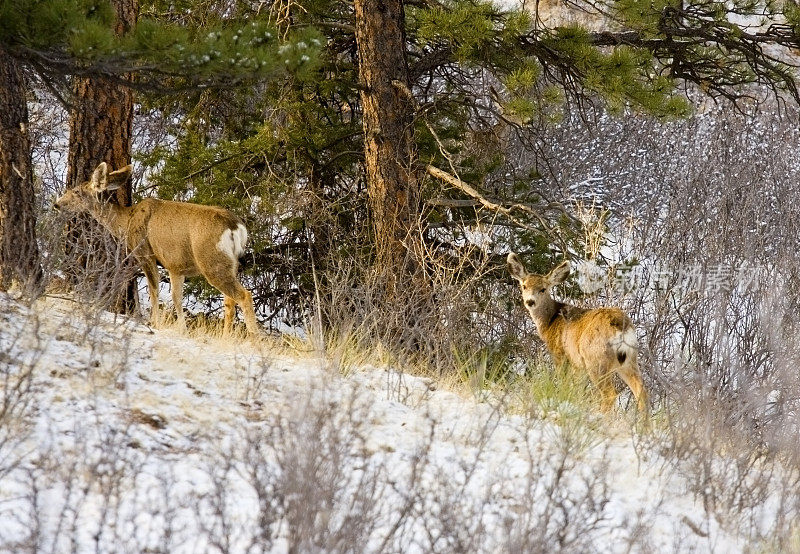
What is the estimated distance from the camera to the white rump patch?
9.62m

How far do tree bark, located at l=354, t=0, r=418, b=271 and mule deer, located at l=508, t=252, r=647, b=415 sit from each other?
1.29 m

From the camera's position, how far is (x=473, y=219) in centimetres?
1155

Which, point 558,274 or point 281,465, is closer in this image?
point 281,465

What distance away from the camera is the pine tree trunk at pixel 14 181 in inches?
329

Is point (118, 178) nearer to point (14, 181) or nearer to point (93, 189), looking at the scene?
point (93, 189)

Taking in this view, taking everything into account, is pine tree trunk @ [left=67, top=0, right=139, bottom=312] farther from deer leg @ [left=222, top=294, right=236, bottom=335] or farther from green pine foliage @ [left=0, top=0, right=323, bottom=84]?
green pine foliage @ [left=0, top=0, right=323, bottom=84]

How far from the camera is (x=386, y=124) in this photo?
10.0 metres

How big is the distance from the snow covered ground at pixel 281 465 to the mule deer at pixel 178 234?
223cm

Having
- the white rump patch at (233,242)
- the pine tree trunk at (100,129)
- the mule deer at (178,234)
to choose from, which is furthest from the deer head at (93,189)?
the white rump patch at (233,242)

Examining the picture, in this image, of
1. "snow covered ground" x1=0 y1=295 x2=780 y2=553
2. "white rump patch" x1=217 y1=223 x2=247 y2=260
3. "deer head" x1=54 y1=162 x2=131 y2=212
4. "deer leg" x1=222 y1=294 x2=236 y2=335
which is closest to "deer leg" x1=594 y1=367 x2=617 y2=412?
"snow covered ground" x1=0 y1=295 x2=780 y2=553

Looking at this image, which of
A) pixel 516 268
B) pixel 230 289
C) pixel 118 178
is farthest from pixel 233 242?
pixel 516 268

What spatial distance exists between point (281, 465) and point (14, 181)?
17.8ft

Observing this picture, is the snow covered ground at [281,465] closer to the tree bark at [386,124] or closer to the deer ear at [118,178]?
the deer ear at [118,178]

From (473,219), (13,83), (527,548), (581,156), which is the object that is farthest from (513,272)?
(581,156)
